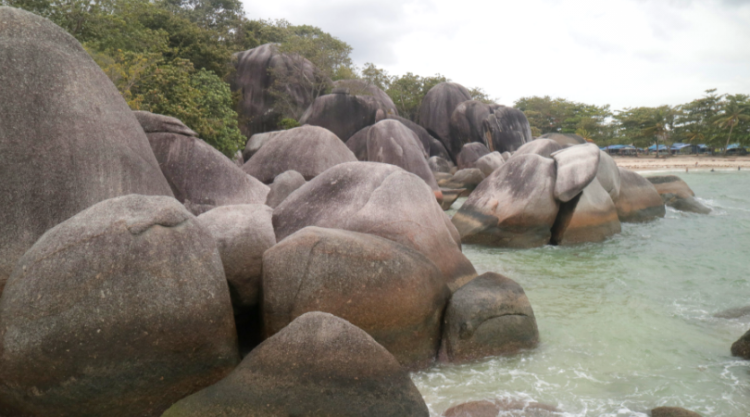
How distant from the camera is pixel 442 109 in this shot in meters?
32.4

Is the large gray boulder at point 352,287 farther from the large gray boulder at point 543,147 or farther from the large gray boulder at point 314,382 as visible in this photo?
the large gray boulder at point 543,147

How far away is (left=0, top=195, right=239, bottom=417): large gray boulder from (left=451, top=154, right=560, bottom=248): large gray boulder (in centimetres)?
759

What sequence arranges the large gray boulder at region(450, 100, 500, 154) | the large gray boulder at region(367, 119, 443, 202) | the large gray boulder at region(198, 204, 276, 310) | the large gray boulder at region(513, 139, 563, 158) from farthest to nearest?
the large gray boulder at region(450, 100, 500, 154) → the large gray boulder at region(367, 119, 443, 202) → the large gray boulder at region(513, 139, 563, 158) → the large gray boulder at region(198, 204, 276, 310)

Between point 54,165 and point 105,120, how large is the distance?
776 mm

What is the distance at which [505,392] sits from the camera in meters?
4.18

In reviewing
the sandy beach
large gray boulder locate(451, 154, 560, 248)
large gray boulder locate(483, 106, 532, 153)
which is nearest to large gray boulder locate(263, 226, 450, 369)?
large gray boulder locate(451, 154, 560, 248)

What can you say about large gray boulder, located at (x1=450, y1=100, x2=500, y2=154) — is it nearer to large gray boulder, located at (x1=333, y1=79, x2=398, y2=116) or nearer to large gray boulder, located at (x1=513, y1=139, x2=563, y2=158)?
large gray boulder, located at (x1=333, y1=79, x2=398, y2=116)

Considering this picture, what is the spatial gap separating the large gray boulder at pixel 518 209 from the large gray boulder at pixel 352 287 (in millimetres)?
5978

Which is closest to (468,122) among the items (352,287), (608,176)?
(608,176)

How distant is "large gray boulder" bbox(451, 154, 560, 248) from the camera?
10148mm

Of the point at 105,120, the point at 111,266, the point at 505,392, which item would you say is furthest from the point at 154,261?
the point at 505,392

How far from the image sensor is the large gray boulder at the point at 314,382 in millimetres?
3135

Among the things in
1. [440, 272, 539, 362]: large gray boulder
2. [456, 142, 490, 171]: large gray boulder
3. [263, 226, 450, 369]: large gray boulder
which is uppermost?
[456, 142, 490, 171]: large gray boulder

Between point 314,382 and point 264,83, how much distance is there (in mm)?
24230
